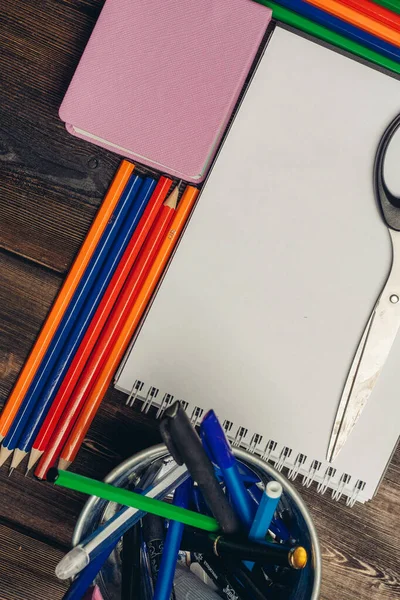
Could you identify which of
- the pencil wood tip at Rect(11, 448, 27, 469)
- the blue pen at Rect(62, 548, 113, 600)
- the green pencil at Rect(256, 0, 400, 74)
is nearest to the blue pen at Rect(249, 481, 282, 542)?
the blue pen at Rect(62, 548, 113, 600)

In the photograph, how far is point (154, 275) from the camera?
0.52 m

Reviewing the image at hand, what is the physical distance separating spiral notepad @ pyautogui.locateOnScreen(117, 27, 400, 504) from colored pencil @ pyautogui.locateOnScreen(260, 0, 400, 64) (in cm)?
2

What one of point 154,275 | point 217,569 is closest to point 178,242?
point 154,275

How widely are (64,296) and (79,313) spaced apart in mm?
19

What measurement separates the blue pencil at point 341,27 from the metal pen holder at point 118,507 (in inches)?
13.1

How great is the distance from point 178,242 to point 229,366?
11cm

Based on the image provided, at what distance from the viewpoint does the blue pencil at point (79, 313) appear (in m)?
0.52

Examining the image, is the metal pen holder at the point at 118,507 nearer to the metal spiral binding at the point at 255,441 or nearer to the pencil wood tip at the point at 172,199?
the metal spiral binding at the point at 255,441

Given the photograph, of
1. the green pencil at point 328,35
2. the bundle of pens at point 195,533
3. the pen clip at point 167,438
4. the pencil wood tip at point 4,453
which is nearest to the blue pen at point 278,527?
the bundle of pens at point 195,533

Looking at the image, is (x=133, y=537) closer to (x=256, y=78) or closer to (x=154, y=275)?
(x=154, y=275)

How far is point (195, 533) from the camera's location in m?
0.46

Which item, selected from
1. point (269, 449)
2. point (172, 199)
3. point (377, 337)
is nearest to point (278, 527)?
point (269, 449)

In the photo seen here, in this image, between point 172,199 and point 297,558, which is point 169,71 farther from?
point 297,558

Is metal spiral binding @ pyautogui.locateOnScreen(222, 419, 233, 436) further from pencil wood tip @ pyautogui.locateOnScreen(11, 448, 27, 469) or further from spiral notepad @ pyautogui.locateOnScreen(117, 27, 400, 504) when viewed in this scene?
pencil wood tip @ pyautogui.locateOnScreen(11, 448, 27, 469)
